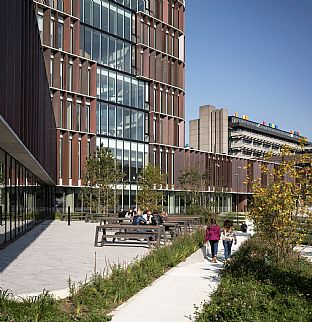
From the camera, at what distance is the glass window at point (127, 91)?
57.2 m

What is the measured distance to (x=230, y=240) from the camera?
15.3 meters

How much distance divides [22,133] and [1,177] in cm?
356

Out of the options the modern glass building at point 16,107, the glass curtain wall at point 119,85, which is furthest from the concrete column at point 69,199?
the modern glass building at point 16,107

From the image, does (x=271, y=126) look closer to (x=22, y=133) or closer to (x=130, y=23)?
(x=130, y=23)

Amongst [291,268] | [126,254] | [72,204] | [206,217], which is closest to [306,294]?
[291,268]

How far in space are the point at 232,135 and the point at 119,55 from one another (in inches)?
3115

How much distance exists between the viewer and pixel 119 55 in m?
56.8

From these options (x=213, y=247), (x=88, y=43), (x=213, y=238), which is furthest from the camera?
(x=88, y=43)

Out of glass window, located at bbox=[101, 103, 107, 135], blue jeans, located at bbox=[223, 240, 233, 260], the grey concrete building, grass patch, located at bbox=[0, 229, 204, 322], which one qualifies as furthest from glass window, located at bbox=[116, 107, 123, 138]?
the grey concrete building

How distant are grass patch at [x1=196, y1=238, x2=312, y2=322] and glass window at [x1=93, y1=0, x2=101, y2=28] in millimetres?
44979

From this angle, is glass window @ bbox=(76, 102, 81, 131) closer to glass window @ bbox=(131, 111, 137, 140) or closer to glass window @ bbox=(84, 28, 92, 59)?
glass window @ bbox=(84, 28, 92, 59)

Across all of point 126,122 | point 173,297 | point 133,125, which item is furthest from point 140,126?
point 173,297

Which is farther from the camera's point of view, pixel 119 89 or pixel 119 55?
pixel 119 55

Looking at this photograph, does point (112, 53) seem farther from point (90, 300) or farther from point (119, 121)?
point (90, 300)
